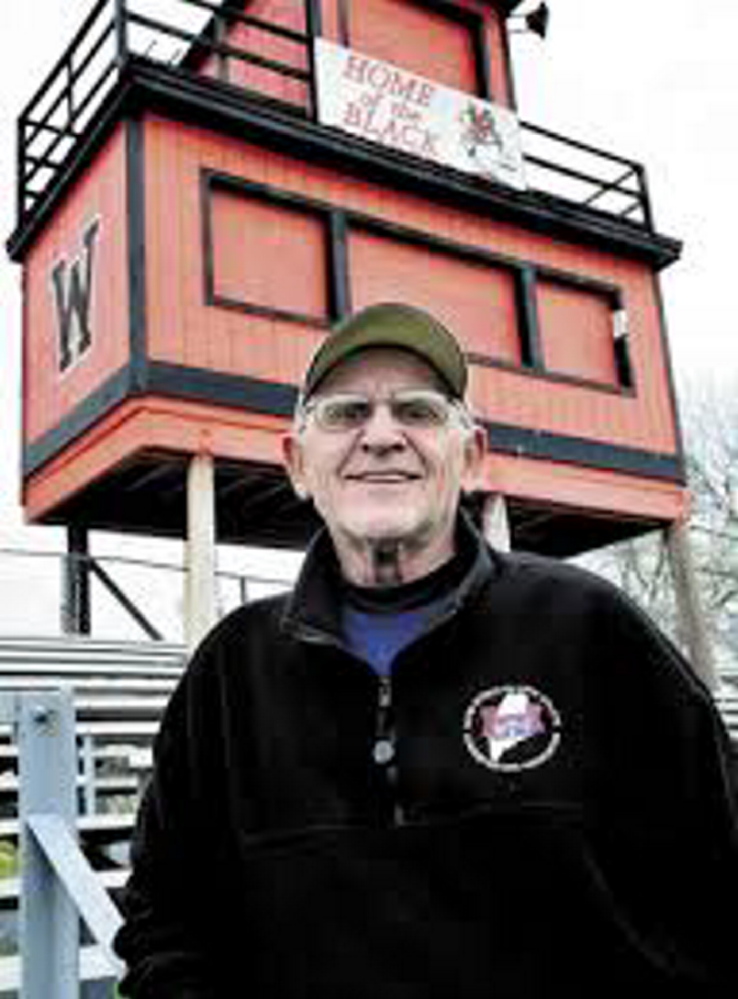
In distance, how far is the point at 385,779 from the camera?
67.1 inches

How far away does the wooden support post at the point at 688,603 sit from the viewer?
13.0 meters

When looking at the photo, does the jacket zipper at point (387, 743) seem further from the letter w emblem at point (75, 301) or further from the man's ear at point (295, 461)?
the letter w emblem at point (75, 301)

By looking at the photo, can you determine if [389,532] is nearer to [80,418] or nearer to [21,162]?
[80,418]

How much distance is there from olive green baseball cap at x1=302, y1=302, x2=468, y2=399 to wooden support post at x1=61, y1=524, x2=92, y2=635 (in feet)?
34.3

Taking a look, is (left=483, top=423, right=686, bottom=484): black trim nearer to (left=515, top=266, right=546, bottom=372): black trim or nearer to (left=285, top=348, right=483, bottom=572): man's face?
(left=515, top=266, right=546, bottom=372): black trim

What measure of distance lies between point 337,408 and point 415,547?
283mm

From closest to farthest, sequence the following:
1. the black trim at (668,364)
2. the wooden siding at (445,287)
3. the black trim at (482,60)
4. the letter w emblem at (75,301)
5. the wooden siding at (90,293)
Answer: the wooden siding at (90,293) → the letter w emblem at (75,301) → the wooden siding at (445,287) → the black trim at (482,60) → the black trim at (668,364)

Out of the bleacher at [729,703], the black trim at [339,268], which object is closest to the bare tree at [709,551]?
the bleacher at [729,703]

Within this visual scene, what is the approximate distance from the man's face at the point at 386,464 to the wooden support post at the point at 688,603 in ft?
37.6

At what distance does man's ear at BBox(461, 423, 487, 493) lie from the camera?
2.05 metres

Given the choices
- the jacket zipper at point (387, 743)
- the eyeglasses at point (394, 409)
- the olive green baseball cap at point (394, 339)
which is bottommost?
the jacket zipper at point (387, 743)

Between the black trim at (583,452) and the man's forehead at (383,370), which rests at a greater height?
the black trim at (583,452)

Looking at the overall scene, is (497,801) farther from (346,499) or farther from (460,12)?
(460,12)

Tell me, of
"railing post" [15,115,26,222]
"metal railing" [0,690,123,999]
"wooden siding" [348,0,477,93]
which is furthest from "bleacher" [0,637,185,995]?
"wooden siding" [348,0,477,93]
